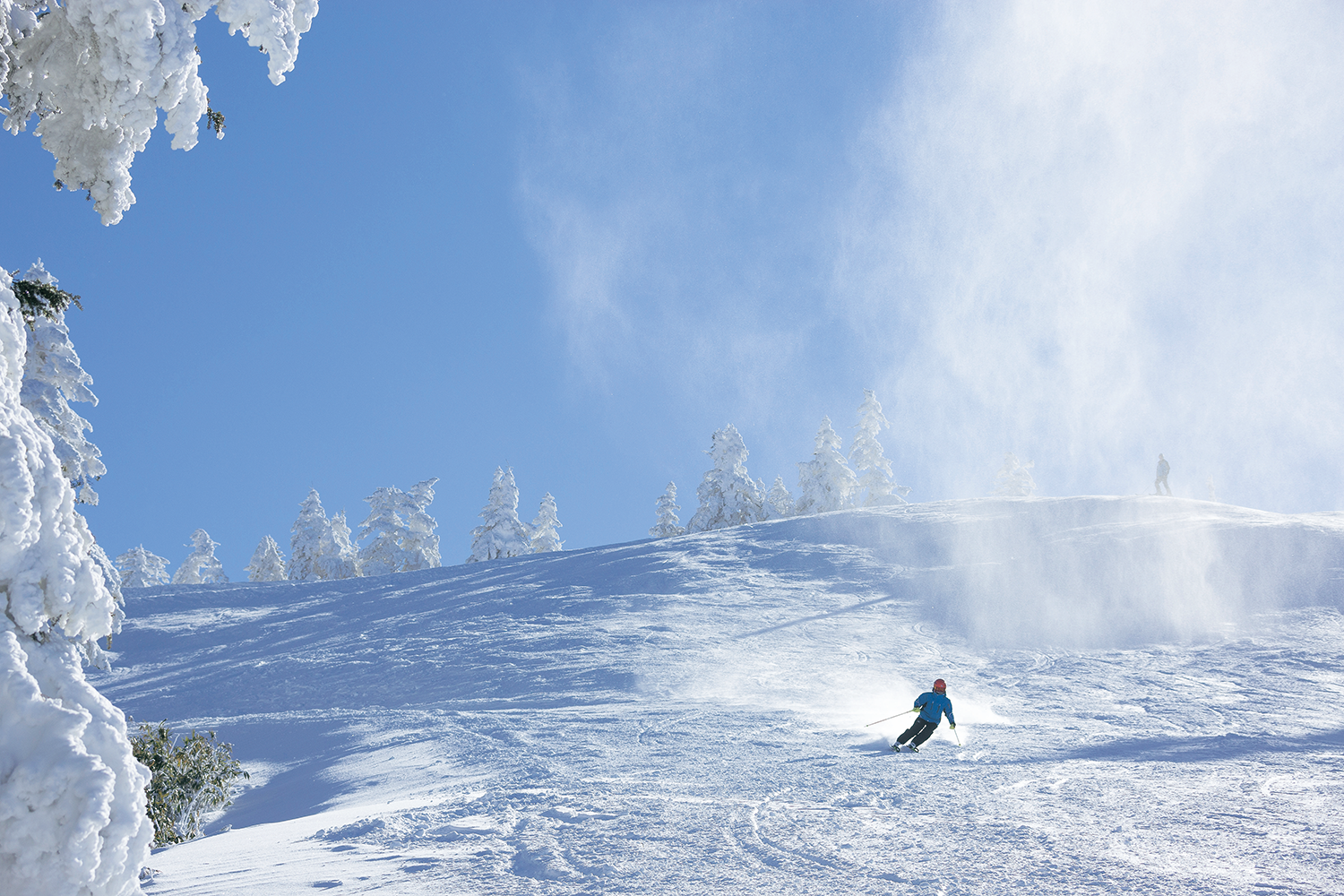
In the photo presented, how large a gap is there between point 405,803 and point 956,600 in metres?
17.9

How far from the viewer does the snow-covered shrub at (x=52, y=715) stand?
3.22 metres

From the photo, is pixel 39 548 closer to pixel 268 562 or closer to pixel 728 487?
pixel 728 487

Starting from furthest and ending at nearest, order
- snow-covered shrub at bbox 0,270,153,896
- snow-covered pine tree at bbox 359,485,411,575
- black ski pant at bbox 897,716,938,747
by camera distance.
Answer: snow-covered pine tree at bbox 359,485,411,575 < black ski pant at bbox 897,716,938,747 < snow-covered shrub at bbox 0,270,153,896

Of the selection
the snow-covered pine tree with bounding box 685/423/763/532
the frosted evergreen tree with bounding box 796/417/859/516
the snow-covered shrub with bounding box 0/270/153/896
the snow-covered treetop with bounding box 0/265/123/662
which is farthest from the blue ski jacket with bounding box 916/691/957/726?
the frosted evergreen tree with bounding box 796/417/859/516

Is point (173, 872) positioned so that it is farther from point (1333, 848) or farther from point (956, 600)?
point (956, 600)

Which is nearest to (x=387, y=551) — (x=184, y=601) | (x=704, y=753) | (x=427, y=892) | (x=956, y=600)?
(x=184, y=601)

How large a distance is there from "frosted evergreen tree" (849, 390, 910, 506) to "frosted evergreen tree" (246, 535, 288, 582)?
156ft

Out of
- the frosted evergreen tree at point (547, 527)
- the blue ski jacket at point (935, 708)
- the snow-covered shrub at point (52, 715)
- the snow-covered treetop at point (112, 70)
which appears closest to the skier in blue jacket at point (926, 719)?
the blue ski jacket at point (935, 708)

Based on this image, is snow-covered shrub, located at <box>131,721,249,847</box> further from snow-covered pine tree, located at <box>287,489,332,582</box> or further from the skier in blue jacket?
snow-covered pine tree, located at <box>287,489,332,582</box>

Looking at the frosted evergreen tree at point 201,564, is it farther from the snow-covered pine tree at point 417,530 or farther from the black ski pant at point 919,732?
the black ski pant at point 919,732

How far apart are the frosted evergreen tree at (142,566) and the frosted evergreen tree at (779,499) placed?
50.1 meters

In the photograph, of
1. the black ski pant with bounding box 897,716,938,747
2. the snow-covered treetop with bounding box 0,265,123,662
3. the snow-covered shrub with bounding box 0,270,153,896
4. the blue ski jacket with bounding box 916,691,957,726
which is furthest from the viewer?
the blue ski jacket with bounding box 916,691,957,726

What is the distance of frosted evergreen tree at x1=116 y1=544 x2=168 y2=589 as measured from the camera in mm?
63597

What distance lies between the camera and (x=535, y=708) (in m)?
15.0
